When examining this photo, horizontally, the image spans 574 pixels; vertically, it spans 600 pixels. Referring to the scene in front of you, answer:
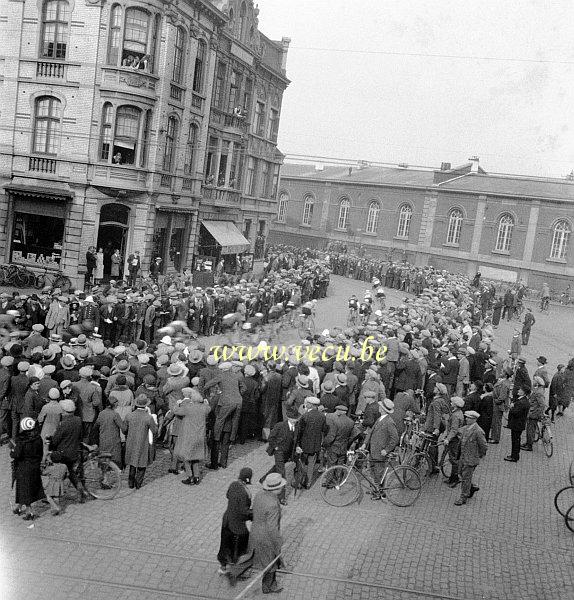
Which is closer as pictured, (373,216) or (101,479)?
(101,479)

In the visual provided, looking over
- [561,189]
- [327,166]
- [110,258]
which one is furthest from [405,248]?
[110,258]

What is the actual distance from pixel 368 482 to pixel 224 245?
83.7 feet

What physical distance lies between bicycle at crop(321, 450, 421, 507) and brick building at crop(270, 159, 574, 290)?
125ft

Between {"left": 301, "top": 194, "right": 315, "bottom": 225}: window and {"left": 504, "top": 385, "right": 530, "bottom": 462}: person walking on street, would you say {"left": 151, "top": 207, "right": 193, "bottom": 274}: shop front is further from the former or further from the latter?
{"left": 301, "top": 194, "right": 315, "bottom": 225}: window

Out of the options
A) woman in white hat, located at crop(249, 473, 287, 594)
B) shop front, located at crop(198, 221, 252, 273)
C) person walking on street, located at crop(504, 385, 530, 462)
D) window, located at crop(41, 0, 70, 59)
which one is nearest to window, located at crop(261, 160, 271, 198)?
shop front, located at crop(198, 221, 252, 273)

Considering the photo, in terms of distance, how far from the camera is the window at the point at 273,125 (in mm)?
42453

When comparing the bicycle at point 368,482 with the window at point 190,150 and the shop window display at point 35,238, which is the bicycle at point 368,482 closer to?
the shop window display at point 35,238

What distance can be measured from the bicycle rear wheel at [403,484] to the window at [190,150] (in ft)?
75.5

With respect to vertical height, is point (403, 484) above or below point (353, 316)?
below

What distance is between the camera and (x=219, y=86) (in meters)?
34.5

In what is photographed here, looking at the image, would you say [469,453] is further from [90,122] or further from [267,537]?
[90,122]

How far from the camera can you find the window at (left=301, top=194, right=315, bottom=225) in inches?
2539

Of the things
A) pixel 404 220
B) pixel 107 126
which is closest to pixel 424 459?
pixel 107 126

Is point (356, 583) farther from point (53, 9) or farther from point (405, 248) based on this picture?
point (405, 248)
